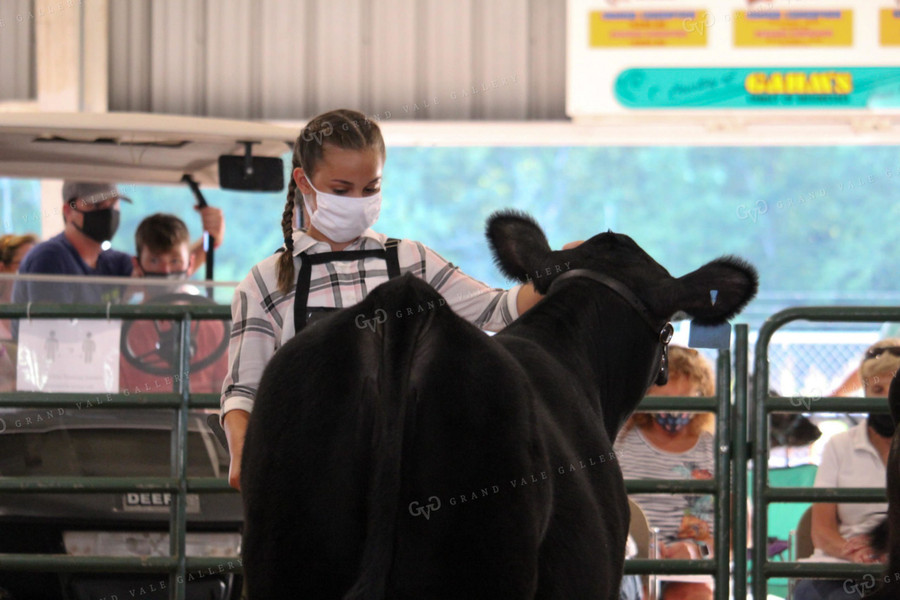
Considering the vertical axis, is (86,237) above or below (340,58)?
below

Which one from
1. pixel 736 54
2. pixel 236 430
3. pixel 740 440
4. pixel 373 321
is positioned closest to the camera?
pixel 373 321

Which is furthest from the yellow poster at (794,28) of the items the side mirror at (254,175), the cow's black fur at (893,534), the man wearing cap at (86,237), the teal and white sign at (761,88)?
the cow's black fur at (893,534)

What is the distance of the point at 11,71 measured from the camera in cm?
1145

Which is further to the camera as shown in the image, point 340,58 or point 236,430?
point 340,58

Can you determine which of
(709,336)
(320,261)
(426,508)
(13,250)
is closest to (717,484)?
(709,336)

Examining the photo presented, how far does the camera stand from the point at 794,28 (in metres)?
10.3

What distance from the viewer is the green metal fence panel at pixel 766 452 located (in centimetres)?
439

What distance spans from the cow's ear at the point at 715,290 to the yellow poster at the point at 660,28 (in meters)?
7.71

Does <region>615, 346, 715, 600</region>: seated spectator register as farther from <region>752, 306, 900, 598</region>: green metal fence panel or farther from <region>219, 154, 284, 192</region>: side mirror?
<region>219, 154, 284, 192</region>: side mirror

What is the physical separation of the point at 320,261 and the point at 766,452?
97.3 inches

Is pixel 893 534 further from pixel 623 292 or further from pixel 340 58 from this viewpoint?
pixel 340 58

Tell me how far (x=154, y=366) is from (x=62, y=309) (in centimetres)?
58

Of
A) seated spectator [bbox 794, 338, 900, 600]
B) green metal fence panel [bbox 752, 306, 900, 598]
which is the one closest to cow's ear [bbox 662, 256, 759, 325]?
green metal fence panel [bbox 752, 306, 900, 598]

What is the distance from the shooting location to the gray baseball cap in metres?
6.86
